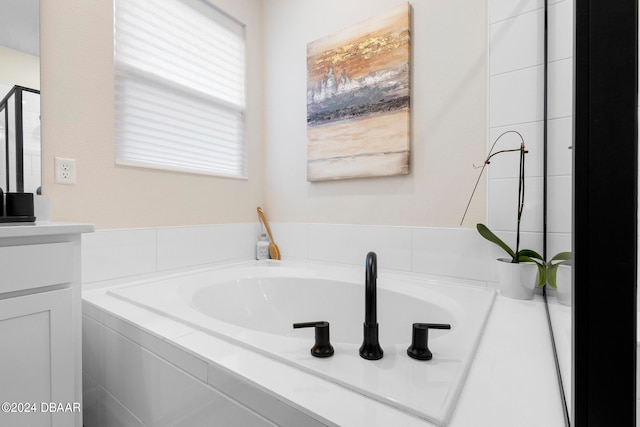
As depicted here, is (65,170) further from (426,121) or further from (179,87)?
(426,121)

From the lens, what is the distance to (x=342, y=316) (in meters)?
1.43

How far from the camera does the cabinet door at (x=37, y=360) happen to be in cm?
75

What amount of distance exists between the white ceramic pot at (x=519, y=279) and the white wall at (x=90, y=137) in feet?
5.07

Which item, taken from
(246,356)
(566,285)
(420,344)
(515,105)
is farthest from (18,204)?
(515,105)

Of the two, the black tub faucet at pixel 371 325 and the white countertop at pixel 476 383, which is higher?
the black tub faucet at pixel 371 325

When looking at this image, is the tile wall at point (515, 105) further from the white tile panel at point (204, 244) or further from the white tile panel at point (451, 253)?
the white tile panel at point (204, 244)

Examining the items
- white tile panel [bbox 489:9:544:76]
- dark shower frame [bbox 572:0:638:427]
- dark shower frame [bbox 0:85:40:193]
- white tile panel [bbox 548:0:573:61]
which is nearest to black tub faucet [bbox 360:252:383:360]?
dark shower frame [bbox 572:0:638:427]

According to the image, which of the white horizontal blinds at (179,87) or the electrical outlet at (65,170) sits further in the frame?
the white horizontal blinds at (179,87)

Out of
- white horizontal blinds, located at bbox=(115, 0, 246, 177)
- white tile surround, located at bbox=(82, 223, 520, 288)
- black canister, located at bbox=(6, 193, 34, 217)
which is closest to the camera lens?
black canister, located at bbox=(6, 193, 34, 217)

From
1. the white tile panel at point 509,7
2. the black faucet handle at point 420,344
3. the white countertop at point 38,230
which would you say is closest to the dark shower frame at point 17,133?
the white countertop at point 38,230

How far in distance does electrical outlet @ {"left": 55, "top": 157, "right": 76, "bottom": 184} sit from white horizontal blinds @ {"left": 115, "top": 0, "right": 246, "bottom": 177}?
196mm

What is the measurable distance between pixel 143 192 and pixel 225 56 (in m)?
1.01

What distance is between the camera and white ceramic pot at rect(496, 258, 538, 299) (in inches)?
43.6

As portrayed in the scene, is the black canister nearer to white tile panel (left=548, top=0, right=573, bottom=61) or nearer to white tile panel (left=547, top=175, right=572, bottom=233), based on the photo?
white tile panel (left=547, top=175, right=572, bottom=233)
